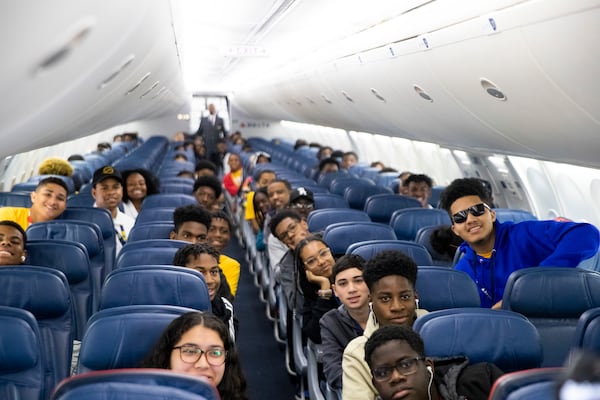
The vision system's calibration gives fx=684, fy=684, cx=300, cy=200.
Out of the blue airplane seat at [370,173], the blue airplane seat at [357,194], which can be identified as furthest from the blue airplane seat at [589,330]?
the blue airplane seat at [370,173]

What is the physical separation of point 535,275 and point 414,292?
27.4 inches

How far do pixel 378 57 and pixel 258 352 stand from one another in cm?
333

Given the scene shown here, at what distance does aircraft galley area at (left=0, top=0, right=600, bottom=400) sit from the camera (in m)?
3.04

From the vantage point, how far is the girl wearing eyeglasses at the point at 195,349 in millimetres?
3020

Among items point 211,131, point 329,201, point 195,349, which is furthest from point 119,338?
point 211,131

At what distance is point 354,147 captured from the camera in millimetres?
19141

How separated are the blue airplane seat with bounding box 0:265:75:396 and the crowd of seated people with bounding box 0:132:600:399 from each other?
2.36ft

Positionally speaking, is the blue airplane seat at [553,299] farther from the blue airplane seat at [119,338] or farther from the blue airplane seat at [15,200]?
the blue airplane seat at [15,200]

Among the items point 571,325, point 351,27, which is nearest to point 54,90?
point 571,325

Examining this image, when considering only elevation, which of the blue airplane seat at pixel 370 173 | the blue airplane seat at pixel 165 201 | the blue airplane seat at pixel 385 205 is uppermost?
the blue airplane seat at pixel 370 173

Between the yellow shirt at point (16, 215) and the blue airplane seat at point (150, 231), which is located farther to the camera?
the yellow shirt at point (16, 215)

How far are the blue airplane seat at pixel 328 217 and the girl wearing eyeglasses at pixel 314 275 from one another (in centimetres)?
158

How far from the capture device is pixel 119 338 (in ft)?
10.4

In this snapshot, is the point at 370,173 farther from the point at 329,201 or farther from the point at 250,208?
the point at 329,201
